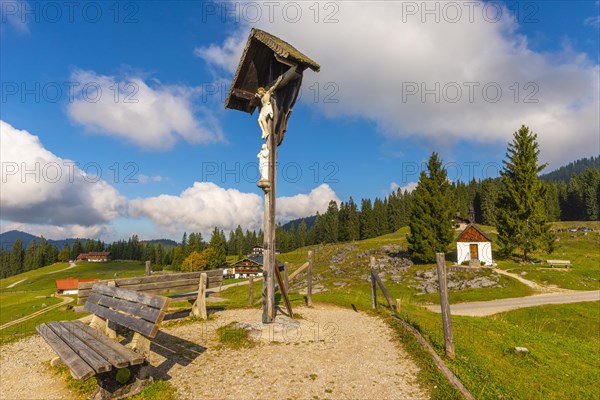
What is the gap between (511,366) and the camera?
7523 mm

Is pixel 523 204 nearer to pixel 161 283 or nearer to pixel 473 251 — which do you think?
pixel 473 251

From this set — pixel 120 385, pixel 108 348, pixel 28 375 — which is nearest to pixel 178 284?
pixel 28 375

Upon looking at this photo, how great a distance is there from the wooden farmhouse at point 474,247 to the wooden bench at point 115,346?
155ft

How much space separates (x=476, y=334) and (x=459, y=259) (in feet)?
137

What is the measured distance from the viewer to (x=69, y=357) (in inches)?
203

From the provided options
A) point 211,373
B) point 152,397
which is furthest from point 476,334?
point 152,397

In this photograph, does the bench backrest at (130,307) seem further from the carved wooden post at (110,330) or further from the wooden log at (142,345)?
the carved wooden post at (110,330)

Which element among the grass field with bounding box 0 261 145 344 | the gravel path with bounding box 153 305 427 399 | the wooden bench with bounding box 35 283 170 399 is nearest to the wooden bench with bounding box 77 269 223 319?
the gravel path with bounding box 153 305 427 399

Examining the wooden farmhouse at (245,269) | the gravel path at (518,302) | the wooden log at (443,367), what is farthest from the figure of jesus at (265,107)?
the wooden farmhouse at (245,269)

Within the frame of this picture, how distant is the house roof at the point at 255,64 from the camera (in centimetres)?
931

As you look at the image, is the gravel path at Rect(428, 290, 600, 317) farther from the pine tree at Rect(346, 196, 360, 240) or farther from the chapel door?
the pine tree at Rect(346, 196, 360, 240)

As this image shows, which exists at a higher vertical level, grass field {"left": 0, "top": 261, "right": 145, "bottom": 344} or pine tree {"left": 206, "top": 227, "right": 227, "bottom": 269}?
pine tree {"left": 206, "top": 227, "right": 227, "bottom": 269}

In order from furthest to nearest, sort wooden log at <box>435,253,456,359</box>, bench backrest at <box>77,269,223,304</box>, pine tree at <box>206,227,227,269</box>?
pine tree at <box>206,227,227,269</box>
bench backrest at <box>77,269,223,304</box>
wooden log at <box>435,253,456,359</box>

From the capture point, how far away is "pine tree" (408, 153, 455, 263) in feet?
156
